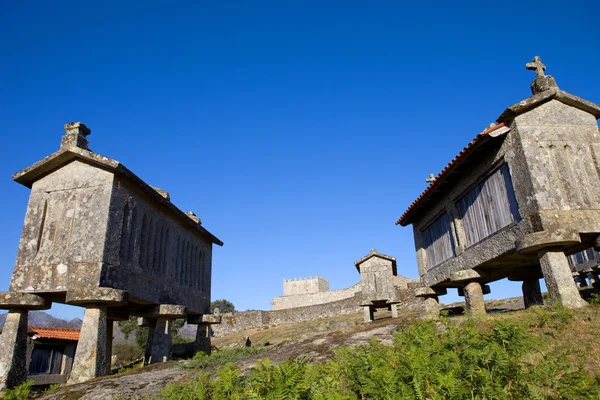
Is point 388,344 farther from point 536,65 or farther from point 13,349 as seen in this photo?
point 13,349

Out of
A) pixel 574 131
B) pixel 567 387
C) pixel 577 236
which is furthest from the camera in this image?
pixel 574 131

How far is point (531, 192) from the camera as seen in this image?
7562mm

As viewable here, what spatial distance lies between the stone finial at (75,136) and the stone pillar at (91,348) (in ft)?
12.0

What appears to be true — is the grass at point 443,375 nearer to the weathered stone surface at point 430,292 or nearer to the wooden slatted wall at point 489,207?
the wooden slatted wall at point 489,207

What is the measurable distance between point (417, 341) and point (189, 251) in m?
8.61

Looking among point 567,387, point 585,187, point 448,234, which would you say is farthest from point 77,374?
point 585,187

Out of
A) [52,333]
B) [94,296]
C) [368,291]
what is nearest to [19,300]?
[94,296]

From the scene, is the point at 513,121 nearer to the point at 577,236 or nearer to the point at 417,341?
the point at 577,236

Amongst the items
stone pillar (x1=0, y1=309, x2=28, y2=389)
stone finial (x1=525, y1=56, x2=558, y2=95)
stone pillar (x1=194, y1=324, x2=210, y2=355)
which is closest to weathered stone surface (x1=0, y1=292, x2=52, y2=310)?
stone pillar (x1=0, y1=309, x2=28, y2=389)

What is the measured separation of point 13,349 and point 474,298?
32.6 feet

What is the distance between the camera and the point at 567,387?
Result: 3129 millimetres

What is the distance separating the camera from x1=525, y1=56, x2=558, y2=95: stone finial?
8.41 metres

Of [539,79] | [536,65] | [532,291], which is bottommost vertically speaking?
[532,291]

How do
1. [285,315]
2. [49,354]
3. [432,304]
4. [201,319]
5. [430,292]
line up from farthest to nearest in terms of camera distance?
[285,315], [49,354], [201,319], [432,304], [430,292]
